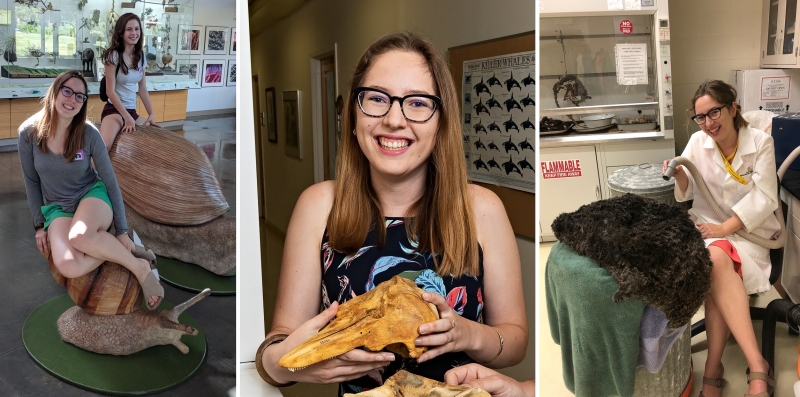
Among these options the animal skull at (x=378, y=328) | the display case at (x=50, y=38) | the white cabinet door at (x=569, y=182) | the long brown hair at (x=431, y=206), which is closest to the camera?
the animal skull at (x=378, y=328)

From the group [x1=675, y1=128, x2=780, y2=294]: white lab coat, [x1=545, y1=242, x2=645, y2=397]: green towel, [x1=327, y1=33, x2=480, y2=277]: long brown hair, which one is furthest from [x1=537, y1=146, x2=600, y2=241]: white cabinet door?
[x1=327, y1=33, x2=480, y2=277]: long brown hair

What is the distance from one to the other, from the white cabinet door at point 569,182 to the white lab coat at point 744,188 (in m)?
0.25

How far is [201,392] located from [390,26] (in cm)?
86

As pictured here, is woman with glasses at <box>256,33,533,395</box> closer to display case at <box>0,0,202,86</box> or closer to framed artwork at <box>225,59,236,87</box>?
framed artwork at <box>225,59,236,87</box>

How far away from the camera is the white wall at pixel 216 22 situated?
1.10 metres

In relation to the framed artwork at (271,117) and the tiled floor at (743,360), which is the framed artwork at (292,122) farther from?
the tiled floor at (743,360)

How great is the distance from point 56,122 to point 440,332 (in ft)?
2.60

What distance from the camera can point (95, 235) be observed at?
1062 mm

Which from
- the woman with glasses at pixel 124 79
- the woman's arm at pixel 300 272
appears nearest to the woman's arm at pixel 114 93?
the woman with glasses at pixel 124 79

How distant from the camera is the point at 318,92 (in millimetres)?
796

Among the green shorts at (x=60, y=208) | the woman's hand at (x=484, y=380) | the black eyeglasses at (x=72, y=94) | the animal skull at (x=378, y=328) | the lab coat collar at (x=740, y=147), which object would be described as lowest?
the woman's hand at (x=484, y=380)

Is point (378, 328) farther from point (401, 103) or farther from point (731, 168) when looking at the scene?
point (731, 168)

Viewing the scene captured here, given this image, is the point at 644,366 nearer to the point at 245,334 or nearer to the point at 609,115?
the point at 609,115

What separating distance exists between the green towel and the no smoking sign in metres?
0.53
